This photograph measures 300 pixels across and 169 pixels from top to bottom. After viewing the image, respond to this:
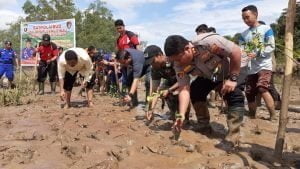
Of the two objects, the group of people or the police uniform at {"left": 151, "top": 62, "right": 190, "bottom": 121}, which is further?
the police uniform at {"left": 151, "top": 62, "right": 190, "bottom": 121}

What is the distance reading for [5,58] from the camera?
48.3 ft

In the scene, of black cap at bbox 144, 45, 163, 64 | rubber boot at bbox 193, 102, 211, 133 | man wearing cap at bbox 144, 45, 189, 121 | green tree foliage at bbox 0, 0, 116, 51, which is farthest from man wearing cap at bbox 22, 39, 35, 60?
green tree foliage at bbox 0, 0, 116, 51

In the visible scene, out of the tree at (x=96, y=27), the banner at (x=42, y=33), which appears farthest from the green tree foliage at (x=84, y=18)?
the banner at (x=42, y=33)

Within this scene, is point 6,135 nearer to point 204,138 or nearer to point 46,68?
point 204,138

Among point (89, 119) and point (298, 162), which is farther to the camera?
point (89, 119)

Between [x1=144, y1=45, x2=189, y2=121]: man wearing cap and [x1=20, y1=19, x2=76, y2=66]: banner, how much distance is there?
32.8ft

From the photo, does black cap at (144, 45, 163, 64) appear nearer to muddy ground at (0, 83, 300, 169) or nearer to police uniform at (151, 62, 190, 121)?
police uniform at (151, 62, 190, 121)

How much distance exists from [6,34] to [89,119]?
5532 cm

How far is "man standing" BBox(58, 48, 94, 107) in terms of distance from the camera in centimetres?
721

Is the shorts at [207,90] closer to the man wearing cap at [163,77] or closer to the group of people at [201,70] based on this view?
the group of people at [201,70]

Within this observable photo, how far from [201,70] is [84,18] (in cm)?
4313

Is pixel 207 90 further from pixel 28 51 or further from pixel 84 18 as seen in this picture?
pixel 84 18

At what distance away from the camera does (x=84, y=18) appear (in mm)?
46625

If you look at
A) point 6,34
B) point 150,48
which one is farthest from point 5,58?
point 6,34
